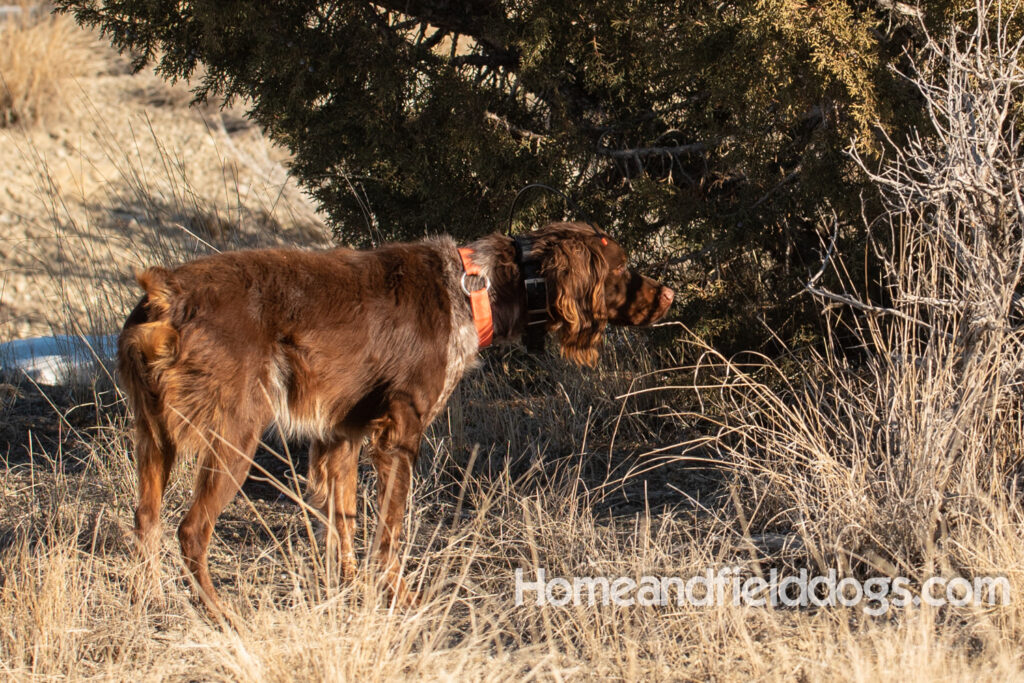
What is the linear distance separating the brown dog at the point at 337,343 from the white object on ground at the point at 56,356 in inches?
105

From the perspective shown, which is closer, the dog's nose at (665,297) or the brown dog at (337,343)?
the brown dog at (337,343)

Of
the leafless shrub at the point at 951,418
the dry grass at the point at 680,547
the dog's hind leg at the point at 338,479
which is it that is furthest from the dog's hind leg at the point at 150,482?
the leafless shrub at the point at 951,418

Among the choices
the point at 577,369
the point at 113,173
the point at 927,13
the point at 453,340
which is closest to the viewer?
the point at 453,340

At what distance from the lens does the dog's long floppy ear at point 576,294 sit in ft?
13.8

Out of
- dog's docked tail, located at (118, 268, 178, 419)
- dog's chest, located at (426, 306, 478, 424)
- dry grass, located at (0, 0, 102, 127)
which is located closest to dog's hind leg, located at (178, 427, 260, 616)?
dog's docked tail, located at (118, 268, 178, 419)

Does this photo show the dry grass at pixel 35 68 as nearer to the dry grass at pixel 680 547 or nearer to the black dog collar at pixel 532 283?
the dry grass at pixel 680 547

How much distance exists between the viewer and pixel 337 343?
146 inches

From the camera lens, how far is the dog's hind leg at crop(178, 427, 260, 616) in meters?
3.45

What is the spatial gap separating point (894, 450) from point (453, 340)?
1.84m

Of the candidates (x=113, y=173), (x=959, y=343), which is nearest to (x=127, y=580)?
(x=959, y=343)

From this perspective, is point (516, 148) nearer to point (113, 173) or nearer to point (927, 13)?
point (927, 13)

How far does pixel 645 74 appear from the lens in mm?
5457

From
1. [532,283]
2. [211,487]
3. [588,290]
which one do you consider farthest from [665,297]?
[211,487]

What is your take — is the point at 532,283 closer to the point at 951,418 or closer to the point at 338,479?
the point at 338,479
